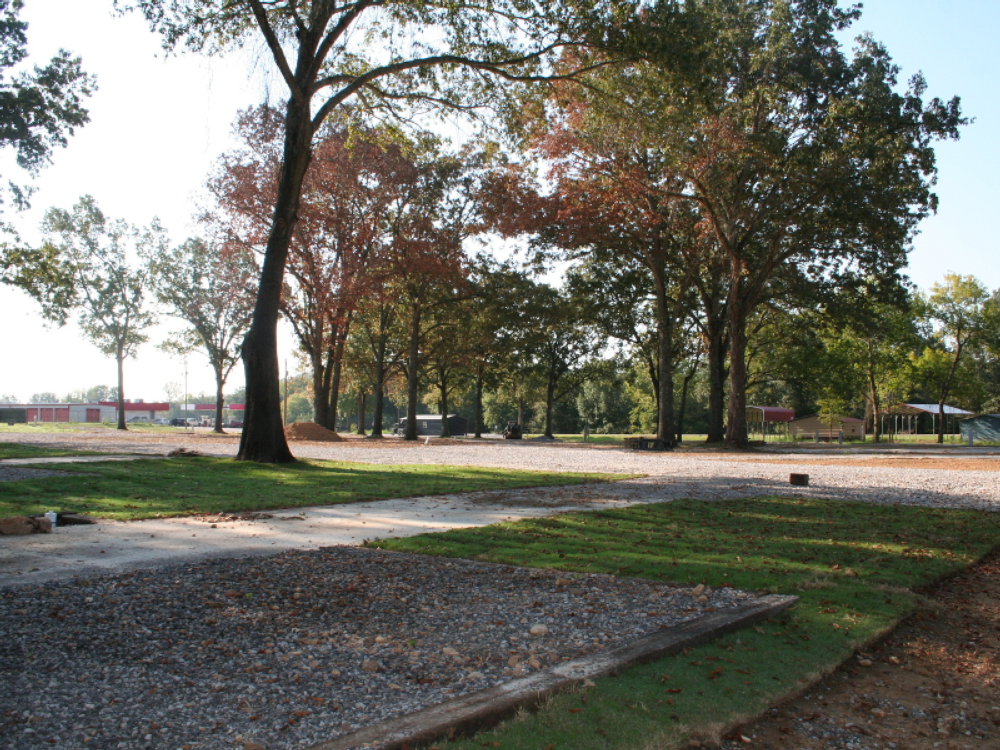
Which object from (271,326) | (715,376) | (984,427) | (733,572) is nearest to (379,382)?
(715,376)

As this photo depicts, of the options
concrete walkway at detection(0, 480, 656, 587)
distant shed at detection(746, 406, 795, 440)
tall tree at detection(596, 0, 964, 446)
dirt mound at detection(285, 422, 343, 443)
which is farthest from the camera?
distant shed at detection(746, 406, 795, 440)

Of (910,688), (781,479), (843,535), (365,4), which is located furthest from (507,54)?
(910,688)

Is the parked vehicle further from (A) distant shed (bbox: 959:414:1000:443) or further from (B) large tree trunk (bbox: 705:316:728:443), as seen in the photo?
(A) distant shed (bbox: 959:414:1000:443)

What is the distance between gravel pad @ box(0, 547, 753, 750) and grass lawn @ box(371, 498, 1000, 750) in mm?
459

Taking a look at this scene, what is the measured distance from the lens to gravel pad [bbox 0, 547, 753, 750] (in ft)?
10.3

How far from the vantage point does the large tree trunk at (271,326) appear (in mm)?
16094

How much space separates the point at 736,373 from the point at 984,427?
3339 cm

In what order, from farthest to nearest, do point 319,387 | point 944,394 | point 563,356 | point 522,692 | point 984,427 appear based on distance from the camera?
point 563,356 < point 984,427 < point 944,394 < point 319,387 < point 522,692

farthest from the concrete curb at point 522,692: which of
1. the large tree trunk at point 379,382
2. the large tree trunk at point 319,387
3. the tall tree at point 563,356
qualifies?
the tall tree at point 563,356

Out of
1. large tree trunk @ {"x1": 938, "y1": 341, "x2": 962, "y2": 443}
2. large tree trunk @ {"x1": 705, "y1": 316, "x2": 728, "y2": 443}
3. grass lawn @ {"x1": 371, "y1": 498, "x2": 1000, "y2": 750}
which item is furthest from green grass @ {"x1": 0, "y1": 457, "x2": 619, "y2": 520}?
large tree trunk @ {"x1": 938, "y1": 341, "x2": 962, "y2": 443}

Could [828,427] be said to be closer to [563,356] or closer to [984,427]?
[984,427]

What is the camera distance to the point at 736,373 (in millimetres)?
29344

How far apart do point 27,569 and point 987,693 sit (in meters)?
6.53

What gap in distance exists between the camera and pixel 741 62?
79.3ft
